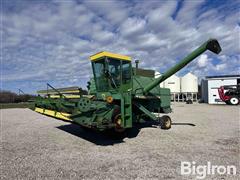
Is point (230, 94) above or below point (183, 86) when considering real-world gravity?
below

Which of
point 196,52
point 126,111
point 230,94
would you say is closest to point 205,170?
point 126,111

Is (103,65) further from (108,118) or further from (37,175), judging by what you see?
(37,175)

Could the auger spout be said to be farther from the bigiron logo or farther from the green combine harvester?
the bigiron logo

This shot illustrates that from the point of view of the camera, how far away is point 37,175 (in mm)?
4012

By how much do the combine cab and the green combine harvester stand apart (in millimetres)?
22450

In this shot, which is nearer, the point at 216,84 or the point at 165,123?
the point at 165,123

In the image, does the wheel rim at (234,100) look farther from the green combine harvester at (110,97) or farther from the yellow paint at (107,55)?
the yellow paint at (107,55)

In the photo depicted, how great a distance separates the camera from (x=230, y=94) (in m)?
28.1

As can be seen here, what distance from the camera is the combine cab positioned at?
27.3 metres

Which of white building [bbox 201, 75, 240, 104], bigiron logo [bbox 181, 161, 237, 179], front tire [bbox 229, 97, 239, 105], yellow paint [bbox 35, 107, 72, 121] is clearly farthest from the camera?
white building [bbox 201, 75, 240, 104]

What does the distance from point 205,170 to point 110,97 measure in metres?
3.12

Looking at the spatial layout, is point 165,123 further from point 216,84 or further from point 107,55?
point 216,84

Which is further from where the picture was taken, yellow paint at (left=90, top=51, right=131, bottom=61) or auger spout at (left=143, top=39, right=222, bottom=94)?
yellow paint at (left=90, top=51, right=131, bottom=61)

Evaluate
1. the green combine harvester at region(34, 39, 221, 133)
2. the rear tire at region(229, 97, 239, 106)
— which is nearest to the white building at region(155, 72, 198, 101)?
the rear tire at region(229, 97, 239, 106)
